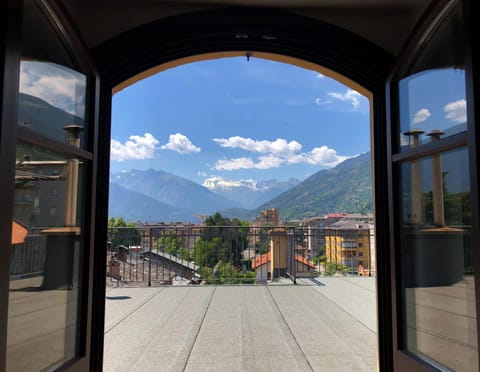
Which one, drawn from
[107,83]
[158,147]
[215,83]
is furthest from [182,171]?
[107,83]

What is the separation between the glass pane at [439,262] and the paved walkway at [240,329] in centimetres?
96

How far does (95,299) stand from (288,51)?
6.39 ft

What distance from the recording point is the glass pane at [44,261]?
1.20 meters

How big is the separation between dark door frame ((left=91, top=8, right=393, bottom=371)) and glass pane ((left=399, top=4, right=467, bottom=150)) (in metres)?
0.23

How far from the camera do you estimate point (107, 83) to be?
1.91 meters

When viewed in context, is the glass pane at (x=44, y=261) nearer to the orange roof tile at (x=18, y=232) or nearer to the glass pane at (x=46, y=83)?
the orange roof tile at (x=18, y=232)

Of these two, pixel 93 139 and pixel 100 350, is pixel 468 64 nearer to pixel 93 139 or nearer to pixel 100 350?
pixel 93 139

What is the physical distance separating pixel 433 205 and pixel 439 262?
28cm

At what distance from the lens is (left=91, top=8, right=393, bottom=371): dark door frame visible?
1894 mm

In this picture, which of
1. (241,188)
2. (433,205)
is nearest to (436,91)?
(433,205)

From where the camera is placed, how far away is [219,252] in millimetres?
5758

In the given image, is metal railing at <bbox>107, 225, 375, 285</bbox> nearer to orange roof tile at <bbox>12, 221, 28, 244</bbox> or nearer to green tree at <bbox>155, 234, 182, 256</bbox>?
green tree at <bbox>155, 234, 182, 256</bbox>

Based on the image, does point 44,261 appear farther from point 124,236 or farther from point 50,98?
point 124,236

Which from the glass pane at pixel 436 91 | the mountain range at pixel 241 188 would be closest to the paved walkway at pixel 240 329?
the glass pane at pixel 436 91
